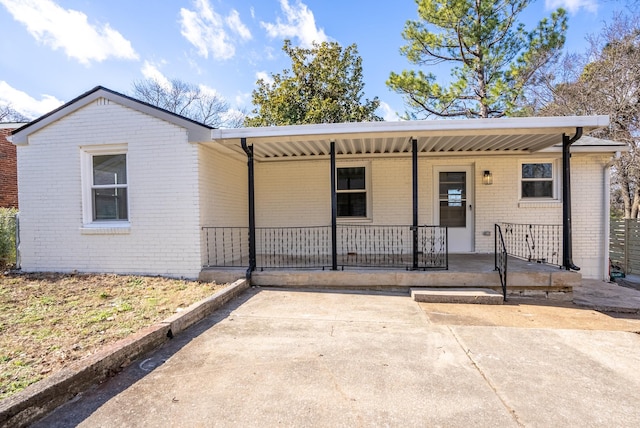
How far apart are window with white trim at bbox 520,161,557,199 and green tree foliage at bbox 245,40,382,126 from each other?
29.2 ft

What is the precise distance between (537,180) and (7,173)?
16223 millimetres

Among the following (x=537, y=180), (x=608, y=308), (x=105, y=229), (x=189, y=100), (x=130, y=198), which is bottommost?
(x=608, y=308)

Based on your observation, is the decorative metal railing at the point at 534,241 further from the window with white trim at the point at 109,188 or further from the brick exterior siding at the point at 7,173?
the brick exterior siding at the point at 7,173

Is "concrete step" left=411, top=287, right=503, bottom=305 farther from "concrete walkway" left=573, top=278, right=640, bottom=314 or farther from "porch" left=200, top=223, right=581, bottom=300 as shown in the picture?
"concrete walkway" left=573, top=278, right=640, bottom=314

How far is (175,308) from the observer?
4324 mm

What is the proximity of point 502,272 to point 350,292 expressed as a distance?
8.31 ft

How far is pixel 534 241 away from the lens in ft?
24.2

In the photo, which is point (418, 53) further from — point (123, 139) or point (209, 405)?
point (209, 405)

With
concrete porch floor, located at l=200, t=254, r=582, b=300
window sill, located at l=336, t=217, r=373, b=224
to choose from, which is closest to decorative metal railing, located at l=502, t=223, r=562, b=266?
concrete porch floor, located at l=200, t=254, r=582, b=300

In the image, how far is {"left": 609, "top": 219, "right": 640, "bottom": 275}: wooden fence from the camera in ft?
28.1

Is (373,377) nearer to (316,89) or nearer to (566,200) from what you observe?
(566,200)

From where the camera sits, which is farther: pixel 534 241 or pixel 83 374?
pixel 534 241

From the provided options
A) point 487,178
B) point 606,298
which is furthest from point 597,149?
point 606,298

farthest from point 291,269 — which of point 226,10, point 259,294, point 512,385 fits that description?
point 226,10
